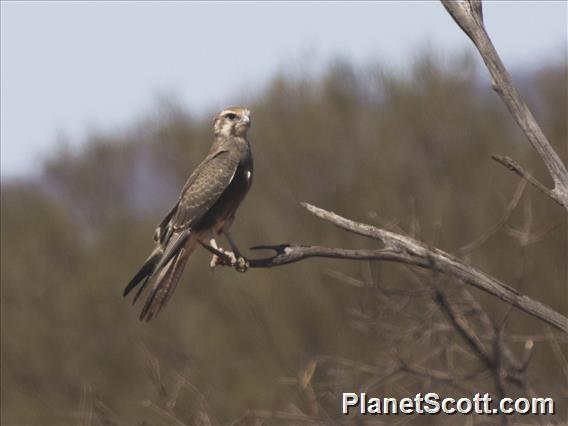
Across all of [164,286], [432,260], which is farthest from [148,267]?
[432,260]

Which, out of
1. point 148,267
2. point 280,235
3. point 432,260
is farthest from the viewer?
point 280,235

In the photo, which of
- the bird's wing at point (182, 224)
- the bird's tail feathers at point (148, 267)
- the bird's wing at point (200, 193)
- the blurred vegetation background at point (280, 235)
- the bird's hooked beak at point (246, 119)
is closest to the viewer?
the bird's tail feathers at point (148, 267)

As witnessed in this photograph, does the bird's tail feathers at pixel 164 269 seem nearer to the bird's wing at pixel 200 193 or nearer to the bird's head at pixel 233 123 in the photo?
the bird's wing at pixel 200 193

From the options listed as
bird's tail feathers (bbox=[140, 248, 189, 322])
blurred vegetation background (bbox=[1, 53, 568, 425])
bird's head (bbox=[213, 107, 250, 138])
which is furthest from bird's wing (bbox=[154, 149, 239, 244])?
blurred vegetation background (bbox=[1, 53, 568, 425])

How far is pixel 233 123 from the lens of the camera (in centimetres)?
698

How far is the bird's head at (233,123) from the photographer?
687 cm

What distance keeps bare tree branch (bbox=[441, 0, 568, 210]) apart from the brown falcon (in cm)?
174

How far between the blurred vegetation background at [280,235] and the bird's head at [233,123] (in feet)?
34.4

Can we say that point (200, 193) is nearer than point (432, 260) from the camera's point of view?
No

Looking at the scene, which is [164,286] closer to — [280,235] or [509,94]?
[509,94]

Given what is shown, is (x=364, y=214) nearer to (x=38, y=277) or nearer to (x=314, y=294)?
(x=314, y=294)

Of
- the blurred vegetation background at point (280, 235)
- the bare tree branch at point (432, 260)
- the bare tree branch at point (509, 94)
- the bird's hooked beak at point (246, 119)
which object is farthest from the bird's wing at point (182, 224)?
the blurred vegetation background at point (280, 235)

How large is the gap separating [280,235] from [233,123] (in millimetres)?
13742

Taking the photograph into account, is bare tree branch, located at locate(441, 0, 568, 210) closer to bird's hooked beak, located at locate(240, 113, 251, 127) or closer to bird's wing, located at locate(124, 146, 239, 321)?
Answer: bird's wing, located at locate(124, 146, 239, 321)
